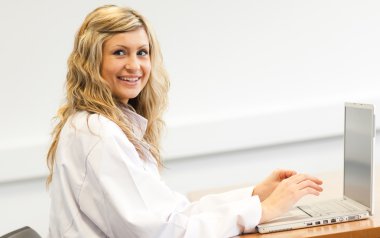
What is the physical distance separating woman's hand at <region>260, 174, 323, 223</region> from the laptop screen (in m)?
0.14

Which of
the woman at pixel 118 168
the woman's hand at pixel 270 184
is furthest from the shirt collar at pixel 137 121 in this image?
the woman's hand at pixel 270 184

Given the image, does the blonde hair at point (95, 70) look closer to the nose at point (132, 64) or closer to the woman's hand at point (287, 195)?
the nose at point (132, 64)

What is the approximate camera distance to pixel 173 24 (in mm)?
3352

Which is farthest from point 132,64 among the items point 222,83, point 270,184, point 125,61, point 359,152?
point 222,83

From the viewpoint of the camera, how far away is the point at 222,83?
3.46 m

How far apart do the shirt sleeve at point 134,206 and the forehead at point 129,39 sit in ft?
1.16

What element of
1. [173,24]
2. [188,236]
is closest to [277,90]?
[173,24]

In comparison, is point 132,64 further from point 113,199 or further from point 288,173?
point 288,173

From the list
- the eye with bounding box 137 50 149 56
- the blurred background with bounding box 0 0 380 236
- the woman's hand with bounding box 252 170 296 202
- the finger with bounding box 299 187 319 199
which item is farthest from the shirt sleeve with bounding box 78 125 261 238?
the blurred background with bounding box 0 0 380 236

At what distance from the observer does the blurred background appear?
3.19 m

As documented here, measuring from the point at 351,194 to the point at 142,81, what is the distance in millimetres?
789

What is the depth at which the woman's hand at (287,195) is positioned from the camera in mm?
1691

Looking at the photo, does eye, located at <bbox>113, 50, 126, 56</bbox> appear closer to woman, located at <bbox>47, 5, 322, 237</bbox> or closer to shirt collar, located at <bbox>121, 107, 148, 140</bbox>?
woman, located at <bbox>47, 5, 322, 237</bbox>

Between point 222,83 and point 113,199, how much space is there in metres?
1.97
